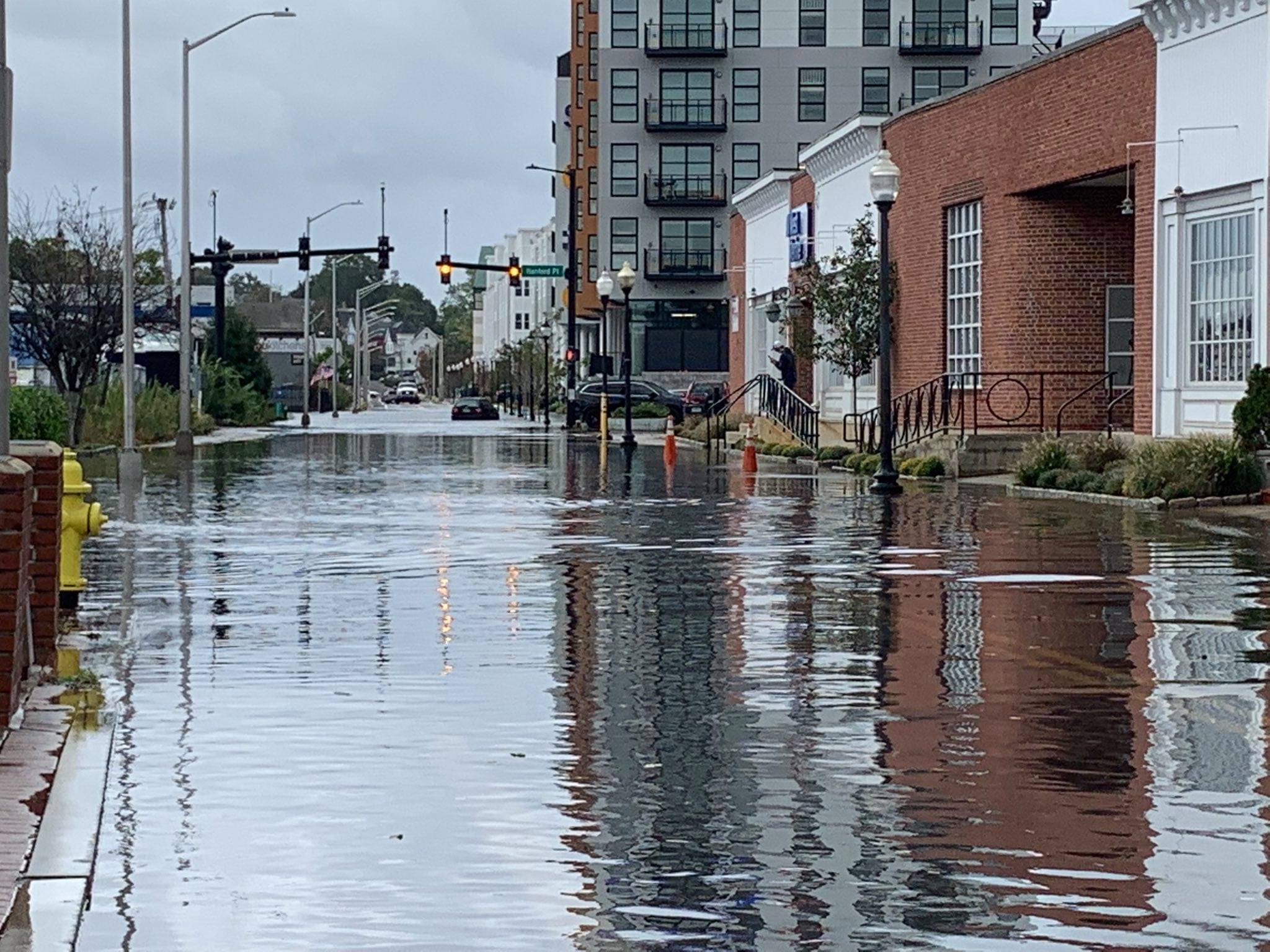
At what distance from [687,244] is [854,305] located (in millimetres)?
60270

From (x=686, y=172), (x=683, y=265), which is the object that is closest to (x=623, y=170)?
(x=686, y=172)

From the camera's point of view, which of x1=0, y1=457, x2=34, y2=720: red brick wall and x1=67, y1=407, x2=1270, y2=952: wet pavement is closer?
x1=67, y1=407, x2=1270, y2=952: wet pavement

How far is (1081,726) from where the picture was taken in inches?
441

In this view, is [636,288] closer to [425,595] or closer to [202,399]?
[202,399]

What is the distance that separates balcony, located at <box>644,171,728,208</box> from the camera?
109 metres

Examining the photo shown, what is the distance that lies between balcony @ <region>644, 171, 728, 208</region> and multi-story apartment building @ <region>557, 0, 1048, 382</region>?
0.21ft

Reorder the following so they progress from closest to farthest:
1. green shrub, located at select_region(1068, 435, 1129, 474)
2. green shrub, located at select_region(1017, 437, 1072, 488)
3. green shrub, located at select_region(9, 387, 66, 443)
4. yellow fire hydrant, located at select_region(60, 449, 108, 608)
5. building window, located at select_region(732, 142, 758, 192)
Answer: yellow fire hydrant, located at select_region(60, 449, 108, 608)
green shrub, located at select_region(1068, 435, 1129, 474)
green shrub, located at select_region(1017, 437, 1072, 488)
green shrub, located at select_region(9, 387, 66, 443)
building window, located at select_region(732, 142, 758, 192)

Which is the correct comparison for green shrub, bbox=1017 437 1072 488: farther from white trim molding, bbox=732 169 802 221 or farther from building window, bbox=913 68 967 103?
building window, bbox=913 68 967 103

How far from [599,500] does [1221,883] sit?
24011 mm

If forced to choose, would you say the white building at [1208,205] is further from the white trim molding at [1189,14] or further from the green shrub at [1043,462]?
the green shrub at [1043,462]

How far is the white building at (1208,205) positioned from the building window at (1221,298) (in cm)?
2

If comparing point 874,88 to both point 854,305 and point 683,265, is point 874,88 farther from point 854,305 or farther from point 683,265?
point 854,305

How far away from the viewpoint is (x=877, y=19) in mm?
107125

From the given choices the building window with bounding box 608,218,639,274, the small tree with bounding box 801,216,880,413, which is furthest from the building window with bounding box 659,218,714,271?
the small tree with bounding box 801,216,880,413
